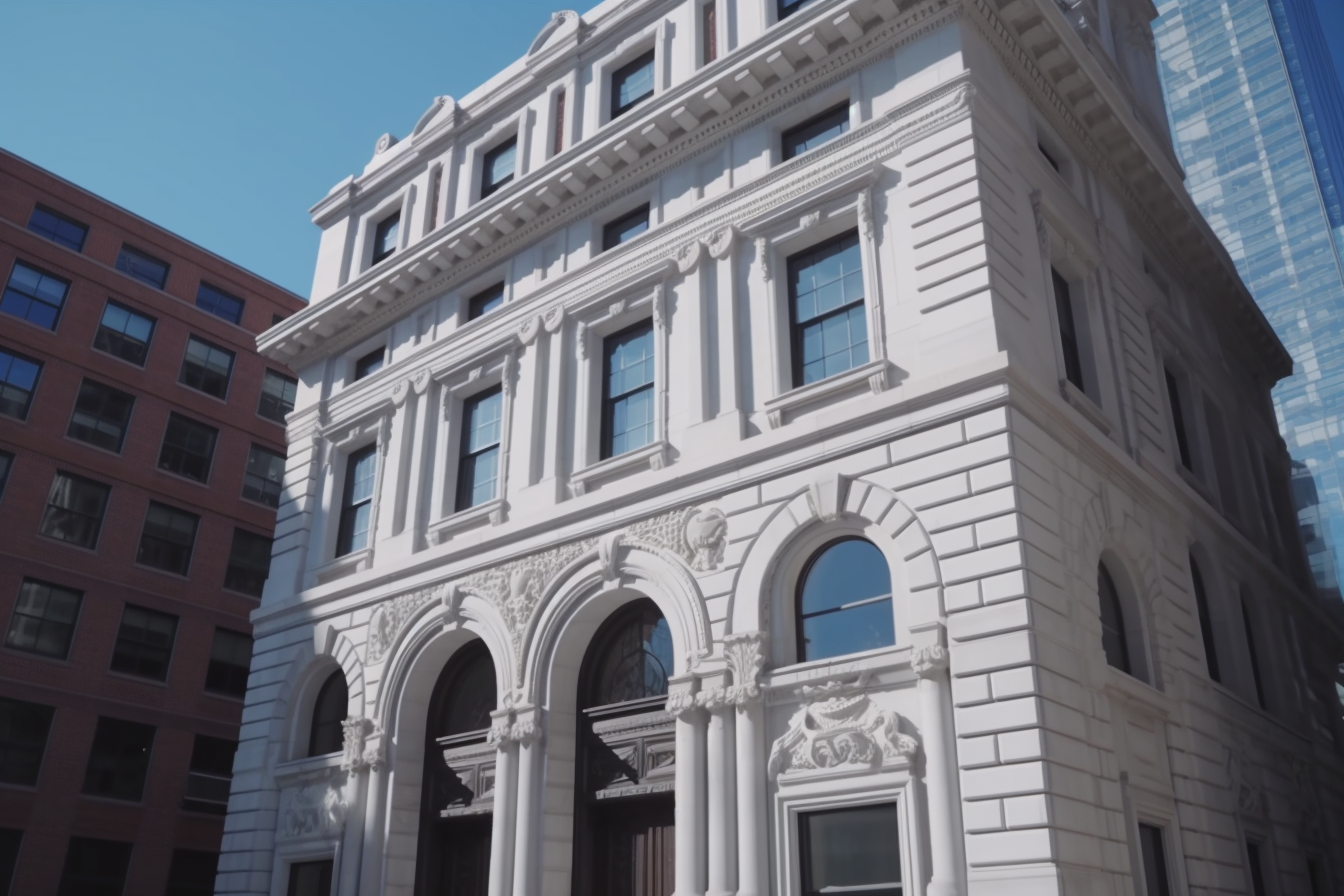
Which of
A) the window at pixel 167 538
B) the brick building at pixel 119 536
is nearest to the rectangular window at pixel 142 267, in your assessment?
the brick building at pixel 119 536

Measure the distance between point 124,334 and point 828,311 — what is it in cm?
3104

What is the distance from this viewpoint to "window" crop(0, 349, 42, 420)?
3603 centimetres

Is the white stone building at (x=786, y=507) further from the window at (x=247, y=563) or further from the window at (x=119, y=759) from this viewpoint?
the window at (x=247, y=563)

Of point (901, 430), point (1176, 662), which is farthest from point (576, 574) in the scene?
point (1176, 662)

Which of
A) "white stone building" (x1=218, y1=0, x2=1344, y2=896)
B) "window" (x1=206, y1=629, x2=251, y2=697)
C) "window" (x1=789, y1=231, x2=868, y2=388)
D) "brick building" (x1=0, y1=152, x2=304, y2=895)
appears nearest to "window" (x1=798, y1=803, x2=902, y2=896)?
"white stone building" (x1=218, y1=0, x2=1344, y2=896)

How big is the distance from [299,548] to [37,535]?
50.5 ft

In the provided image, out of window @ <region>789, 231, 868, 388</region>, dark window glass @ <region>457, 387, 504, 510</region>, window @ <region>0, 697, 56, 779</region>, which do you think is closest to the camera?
window @ <region>789, 231, 868, 388</region>

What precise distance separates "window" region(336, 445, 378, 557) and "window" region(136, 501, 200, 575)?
53.8ft

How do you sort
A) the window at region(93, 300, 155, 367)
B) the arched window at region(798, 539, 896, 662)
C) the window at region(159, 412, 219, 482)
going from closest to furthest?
the arched window at region(798, 539, 896, 662), the window at region(93, 300, 155, 367), the window at region(159, 412, 219, 482)

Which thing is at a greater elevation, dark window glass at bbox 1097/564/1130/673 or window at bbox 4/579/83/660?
window at bbox 4/579/83/660

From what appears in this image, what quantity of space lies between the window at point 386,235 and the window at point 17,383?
53.2 ft

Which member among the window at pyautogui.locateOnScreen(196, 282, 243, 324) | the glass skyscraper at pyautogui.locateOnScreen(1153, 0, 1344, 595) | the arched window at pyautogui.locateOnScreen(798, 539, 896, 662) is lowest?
the arched window at pyautogui.locateOnScreen(798, 539, 896, 662)

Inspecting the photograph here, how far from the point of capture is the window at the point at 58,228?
127 feet

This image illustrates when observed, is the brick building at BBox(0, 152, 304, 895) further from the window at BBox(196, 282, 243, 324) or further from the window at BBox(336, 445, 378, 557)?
the window at BBox(336, 445, 378, 557)
